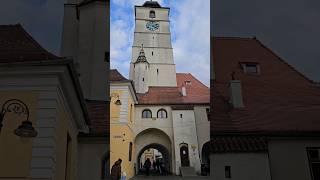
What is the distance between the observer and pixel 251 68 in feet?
26.1

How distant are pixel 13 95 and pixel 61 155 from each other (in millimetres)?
779

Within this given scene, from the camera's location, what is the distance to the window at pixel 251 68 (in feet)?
25.7

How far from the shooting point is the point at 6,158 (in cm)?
370

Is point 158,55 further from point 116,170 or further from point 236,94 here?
point 236,94

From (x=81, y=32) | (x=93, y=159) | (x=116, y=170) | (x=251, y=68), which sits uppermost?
(x=81, y=32)

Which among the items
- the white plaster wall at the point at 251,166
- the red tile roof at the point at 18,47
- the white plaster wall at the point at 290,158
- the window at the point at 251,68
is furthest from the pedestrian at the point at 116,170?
the window at the point at 251,68

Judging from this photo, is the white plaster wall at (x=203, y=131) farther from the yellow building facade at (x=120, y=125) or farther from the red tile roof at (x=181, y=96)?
the yellow building facade at (x=120, y=125)

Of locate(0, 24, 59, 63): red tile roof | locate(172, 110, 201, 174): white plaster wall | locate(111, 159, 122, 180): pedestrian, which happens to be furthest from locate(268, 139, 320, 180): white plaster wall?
locate(111, 159, 122, 180): pedestrian

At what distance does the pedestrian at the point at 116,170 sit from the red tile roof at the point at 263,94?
3794mm

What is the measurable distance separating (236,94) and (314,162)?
155 cm

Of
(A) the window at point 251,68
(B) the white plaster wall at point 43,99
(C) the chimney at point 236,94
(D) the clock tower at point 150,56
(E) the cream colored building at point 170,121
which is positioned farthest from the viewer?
(A) the window at point 251,68

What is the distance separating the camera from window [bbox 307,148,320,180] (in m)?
5.75

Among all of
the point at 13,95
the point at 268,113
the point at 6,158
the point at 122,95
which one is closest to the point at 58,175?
the point at 6,158

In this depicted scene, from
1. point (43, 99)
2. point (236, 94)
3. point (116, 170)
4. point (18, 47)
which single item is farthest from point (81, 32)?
point (116, 170)
